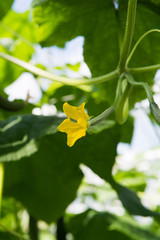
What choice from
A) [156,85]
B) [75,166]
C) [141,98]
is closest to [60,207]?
[75,166]

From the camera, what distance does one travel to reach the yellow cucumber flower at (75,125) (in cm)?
48

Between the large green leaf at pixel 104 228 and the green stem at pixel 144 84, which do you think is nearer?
the green stem at pixel 144 84

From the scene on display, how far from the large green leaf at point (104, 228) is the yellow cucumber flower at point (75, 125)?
2.52ft

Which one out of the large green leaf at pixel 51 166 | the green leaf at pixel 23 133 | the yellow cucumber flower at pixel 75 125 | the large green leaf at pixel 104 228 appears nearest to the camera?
the yellow cucumber flower at pixel 75 125

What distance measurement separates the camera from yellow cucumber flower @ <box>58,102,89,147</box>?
48 cm

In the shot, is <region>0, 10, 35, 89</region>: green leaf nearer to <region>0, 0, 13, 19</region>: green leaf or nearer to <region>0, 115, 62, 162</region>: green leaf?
<region>0, 0, 13, 19</region>: green leaf

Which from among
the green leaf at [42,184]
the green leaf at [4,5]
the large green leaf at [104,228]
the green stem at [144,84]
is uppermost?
the green leaf at [4,5]

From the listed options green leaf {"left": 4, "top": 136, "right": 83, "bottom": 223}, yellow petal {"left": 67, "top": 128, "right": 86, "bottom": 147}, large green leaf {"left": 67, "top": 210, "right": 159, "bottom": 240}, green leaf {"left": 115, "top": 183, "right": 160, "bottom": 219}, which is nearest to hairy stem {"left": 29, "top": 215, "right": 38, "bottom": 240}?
green leaf {"left": 4, "top": 136, "right": 83, "bottom": 223}

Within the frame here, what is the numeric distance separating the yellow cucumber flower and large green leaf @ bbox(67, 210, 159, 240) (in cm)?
77

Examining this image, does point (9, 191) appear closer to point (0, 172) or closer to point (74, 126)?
point (0, 172)

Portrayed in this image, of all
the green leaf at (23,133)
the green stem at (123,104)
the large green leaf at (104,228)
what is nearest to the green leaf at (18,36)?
the green leaf at (23,133)

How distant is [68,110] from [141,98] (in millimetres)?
474

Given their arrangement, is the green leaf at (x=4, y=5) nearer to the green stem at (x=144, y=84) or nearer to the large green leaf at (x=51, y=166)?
the large green leaf at (x=51, y=166)

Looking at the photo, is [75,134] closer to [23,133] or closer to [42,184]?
[23,133]
